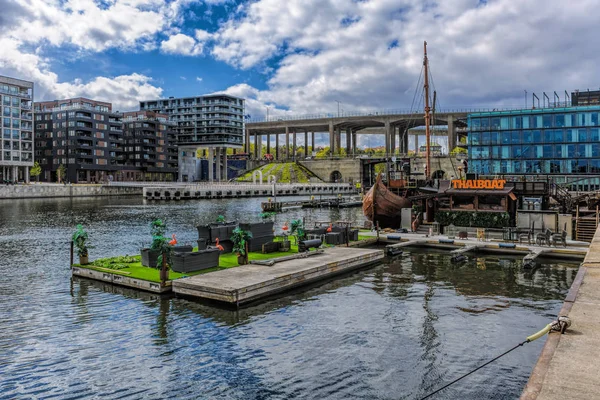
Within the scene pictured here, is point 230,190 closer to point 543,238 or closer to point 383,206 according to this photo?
point 383,206

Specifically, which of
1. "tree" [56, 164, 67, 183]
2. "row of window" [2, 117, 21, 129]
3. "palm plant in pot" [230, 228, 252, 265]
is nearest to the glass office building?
"palm plant in pot" [230, 228, 252, 265]

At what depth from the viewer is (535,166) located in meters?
92.3

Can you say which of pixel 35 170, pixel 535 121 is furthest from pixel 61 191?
pixel 535 121

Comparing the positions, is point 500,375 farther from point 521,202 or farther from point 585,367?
point 521,202

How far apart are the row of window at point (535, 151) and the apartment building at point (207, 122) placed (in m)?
103

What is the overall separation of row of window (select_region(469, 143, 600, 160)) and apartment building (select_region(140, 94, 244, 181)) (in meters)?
103

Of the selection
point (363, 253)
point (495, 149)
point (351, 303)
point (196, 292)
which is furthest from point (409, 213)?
point (495, 149)

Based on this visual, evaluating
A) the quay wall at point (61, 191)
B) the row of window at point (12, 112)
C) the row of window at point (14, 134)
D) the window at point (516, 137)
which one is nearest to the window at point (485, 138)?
the window at point (516, 137)

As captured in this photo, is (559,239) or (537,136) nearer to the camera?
(559,239)

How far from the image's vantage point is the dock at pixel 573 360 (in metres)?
7.68

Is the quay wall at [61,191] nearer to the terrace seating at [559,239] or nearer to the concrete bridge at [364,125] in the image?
the concrete bridge at [364,125]

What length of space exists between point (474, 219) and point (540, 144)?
194ft

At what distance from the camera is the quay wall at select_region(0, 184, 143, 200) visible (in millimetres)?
118688

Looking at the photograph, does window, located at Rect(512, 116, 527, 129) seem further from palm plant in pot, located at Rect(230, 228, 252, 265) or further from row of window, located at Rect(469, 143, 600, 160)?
palm plant in pot, located at Rect(230, 228, 252, 265)
